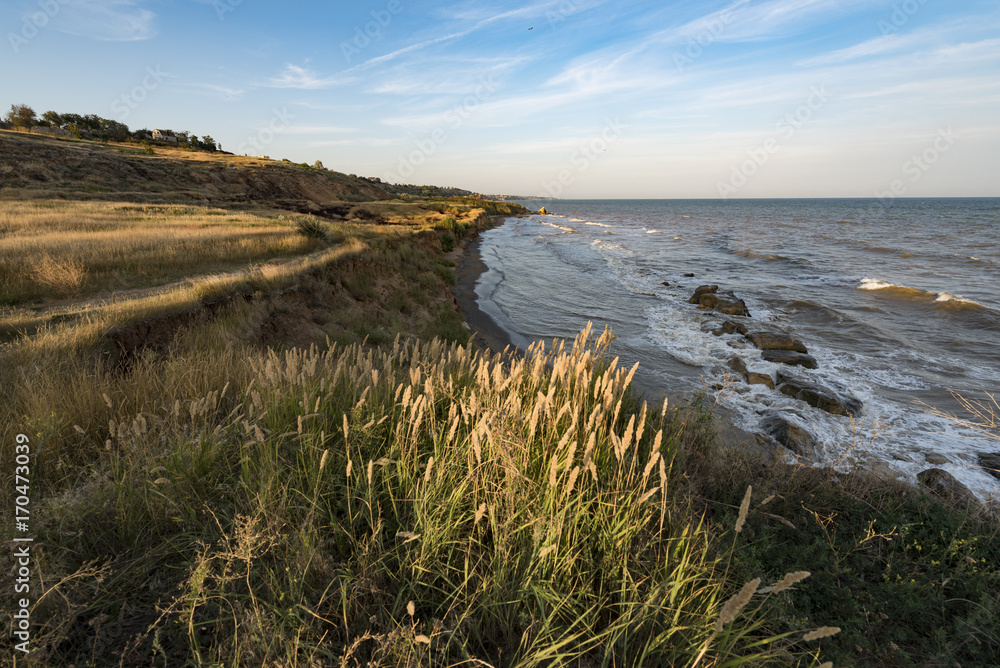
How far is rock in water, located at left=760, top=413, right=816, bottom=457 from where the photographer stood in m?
7.57

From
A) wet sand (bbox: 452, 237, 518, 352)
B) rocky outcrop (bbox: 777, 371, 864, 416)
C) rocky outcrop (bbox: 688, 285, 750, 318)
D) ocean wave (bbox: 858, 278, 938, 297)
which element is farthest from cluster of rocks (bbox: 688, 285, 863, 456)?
ocean wave (bbox: 858, 278, 938, 297)

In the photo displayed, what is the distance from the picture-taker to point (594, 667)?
193cm

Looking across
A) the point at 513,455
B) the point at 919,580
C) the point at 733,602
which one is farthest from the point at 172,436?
the point at 919,580

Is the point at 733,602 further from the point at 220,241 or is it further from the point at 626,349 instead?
the point at 220,241

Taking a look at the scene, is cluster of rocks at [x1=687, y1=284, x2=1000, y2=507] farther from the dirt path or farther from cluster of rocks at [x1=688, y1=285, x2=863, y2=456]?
the dirt path

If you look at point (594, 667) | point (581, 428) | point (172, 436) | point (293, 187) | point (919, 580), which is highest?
point (293, 187)

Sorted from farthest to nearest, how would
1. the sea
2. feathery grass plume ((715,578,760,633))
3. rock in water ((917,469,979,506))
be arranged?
the sea < rock in water ((917,469,979,506)) < feathery grass plume ((715,578,760,633))

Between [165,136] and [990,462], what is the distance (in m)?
108

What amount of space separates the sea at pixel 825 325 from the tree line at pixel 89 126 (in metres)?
70.7

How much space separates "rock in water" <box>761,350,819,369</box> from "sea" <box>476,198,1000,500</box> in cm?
34

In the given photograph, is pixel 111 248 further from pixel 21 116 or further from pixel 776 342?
pixel 21 116

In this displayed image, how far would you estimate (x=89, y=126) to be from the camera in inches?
2682

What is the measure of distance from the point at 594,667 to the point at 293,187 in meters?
52.7

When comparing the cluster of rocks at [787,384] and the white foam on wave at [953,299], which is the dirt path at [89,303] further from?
the white foam on wave at [953,299]
